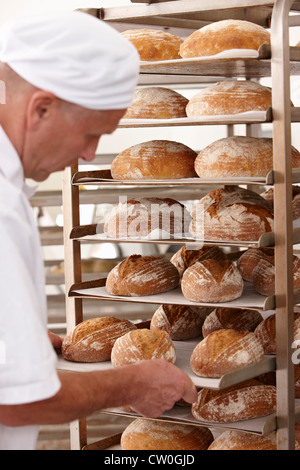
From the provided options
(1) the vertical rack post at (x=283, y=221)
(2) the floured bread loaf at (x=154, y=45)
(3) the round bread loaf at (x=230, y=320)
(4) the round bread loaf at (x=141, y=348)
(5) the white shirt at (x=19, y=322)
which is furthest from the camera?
(3) the round bread loaf at (x=230, y=320)

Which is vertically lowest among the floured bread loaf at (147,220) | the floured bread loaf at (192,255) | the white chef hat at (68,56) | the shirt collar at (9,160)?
the floured bread loaf at (192,255)

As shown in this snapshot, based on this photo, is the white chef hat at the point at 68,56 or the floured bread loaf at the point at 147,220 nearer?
the white chef hat at the point at 68,56

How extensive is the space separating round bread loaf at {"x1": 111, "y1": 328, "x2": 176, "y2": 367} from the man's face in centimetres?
91

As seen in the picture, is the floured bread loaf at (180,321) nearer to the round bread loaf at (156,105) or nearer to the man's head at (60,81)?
the round bread loaf at (156,105)

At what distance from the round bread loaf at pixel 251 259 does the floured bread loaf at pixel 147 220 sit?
0.27m

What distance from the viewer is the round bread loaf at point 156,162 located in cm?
229

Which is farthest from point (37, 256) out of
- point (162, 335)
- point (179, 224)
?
point (179, 224)

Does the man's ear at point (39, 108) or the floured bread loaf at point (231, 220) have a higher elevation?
the man's ear at point (39, 108)

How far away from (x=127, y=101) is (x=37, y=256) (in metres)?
0.31

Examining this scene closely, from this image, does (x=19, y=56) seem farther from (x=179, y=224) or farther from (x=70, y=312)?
(x=70, y=312)

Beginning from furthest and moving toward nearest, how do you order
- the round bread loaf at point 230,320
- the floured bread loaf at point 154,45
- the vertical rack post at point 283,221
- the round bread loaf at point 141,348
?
1. the round bread loaf at point 230,320
2. the floured bread loaf at point 154,45
3. the round bread loaf at point 141,348
4. the vertical rack post at point 283,221

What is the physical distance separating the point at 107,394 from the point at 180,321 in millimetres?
1163

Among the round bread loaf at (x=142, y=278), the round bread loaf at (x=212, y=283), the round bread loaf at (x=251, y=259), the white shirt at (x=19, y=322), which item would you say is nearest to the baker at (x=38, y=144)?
the white shirt at (x=19, y=322)

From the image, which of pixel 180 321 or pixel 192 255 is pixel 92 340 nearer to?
pixel 180 321
